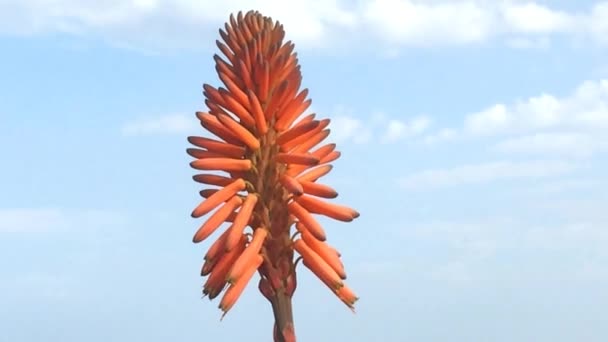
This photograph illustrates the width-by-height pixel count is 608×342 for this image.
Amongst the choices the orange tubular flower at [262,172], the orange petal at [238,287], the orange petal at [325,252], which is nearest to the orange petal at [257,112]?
the orange tubular flower at [262,172]

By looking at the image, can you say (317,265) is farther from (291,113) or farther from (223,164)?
(291,113)

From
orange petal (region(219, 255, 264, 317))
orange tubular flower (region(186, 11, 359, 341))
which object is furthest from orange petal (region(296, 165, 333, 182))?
orange petal (region(219, 255, 264, 317))

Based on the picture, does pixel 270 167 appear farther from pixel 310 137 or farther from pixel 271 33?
pixel 271 33

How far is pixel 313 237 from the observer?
9.49 metres

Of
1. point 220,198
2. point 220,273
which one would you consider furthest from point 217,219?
point 220,273

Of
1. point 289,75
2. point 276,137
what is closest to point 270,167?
point 276,137

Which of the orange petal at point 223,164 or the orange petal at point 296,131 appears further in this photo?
the orange petal at point 296,131

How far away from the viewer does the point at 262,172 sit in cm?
945

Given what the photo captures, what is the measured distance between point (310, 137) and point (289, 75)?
63 cm

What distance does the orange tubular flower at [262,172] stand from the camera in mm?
9117

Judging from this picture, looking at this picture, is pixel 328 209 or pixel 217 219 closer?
pixel 217 219

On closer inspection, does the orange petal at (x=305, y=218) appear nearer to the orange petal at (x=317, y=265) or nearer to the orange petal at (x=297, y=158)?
the orange petal at (x=317, y=265)

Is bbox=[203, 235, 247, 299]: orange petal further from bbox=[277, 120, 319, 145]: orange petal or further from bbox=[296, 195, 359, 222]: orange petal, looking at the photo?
bbox=[277, 120, 319, 145]: orange petal

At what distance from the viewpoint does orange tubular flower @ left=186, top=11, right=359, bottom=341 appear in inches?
359
